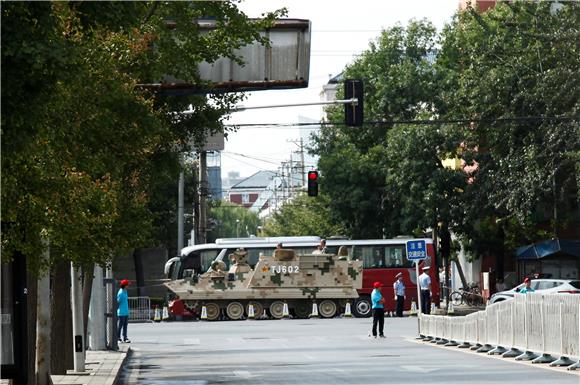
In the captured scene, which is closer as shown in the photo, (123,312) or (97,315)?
(97,315)

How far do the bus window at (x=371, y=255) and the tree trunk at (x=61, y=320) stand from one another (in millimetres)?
35864

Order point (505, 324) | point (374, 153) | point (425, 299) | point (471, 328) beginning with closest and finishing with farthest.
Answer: point (505, 324)
point (471, 328)
point (425, 299)
point (374, 153)

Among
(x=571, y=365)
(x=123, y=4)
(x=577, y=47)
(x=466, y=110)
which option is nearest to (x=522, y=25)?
(x=577, y=47)

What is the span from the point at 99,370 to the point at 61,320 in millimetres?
1131

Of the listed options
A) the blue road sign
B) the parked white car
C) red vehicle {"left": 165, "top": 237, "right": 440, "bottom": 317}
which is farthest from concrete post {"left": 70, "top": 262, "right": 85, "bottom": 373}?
red vehicle {"left": 165, "top": 237, "right": 440, "bottom": 317}

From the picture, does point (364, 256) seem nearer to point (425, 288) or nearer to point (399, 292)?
point (399, 292)

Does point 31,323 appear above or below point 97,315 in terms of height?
above

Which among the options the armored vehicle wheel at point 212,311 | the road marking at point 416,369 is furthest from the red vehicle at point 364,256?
the road marking at point 416,369

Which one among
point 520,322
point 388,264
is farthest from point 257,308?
point 520,322

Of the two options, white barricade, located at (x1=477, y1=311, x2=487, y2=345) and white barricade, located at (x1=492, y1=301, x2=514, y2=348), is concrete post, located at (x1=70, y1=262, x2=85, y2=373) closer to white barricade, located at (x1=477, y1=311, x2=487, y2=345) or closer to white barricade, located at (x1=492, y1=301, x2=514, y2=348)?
white barricade, located at (x1=492, y1=301, x2=514, y2=348)

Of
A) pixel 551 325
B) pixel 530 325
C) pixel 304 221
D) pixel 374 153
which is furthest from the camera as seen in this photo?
pixel 304 221

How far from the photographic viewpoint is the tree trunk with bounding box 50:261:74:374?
86.4 feet

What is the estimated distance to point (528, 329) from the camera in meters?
26.8

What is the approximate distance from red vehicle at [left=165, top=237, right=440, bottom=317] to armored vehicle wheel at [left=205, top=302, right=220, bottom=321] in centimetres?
417
